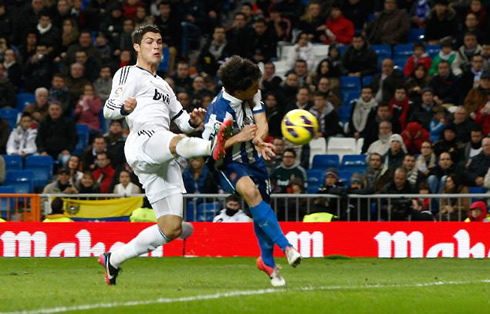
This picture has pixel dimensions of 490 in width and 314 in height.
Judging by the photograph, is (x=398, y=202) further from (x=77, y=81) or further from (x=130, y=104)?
(x=77, y=81)

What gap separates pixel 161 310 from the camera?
27.1 feet

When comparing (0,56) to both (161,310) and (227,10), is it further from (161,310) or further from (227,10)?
(161,310)

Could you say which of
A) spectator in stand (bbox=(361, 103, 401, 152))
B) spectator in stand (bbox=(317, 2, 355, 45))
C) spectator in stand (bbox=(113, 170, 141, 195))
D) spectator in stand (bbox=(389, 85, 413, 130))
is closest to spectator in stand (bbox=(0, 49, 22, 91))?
spectator in stand (bbox=(113, 170, 141, 195))

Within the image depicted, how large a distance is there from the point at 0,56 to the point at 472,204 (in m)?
12.4

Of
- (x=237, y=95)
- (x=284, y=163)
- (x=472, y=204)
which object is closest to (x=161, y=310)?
(x=237, y=95)

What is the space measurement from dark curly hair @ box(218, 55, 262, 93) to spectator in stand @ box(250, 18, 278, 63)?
13.4m

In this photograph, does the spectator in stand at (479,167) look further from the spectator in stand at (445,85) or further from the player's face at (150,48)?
the player's face at (150,48)

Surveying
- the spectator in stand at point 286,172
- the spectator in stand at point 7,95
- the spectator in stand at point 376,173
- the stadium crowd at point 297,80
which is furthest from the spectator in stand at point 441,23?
the spectator in stand at point 7,95

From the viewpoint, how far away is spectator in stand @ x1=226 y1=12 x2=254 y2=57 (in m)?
24.1

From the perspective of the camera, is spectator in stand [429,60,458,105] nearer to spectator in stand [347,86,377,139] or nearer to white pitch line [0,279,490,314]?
spectator in stand [347,86,377,139]

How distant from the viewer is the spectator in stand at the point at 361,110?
70.8 feet

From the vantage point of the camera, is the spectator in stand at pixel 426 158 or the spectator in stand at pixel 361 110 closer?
the spectator in stand at pixel 426 158

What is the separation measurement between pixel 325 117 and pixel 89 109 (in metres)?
5.10

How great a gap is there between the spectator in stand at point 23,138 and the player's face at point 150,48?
12.0 m
